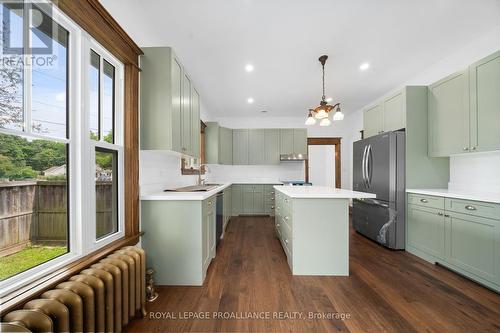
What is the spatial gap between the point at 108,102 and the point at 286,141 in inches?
176

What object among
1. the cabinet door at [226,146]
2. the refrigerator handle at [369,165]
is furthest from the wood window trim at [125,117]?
the refrigerator handle at [369,165]

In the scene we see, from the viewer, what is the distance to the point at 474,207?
2.10m

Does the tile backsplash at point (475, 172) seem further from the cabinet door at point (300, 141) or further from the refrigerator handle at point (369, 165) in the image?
the cabinet door at point (300, 141)

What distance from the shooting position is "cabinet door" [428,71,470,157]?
246 cm

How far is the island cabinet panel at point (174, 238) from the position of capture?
2.03 meters

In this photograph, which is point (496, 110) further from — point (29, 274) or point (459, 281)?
point (29, 274)

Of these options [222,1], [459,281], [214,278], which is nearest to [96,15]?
[222,1]

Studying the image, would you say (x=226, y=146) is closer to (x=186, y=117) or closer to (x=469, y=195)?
(x=186, y=117)

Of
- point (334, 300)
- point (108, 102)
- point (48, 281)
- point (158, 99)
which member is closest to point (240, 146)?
point (158, 99)

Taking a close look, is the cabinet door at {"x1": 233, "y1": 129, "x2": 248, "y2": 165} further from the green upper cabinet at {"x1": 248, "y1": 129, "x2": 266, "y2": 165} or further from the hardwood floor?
the hardwood floor

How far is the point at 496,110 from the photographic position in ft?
7.05

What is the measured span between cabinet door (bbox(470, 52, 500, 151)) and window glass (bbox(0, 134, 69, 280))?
4.13m

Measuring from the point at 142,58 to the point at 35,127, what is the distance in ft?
4.08

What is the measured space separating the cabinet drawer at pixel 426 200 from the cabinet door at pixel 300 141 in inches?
116
